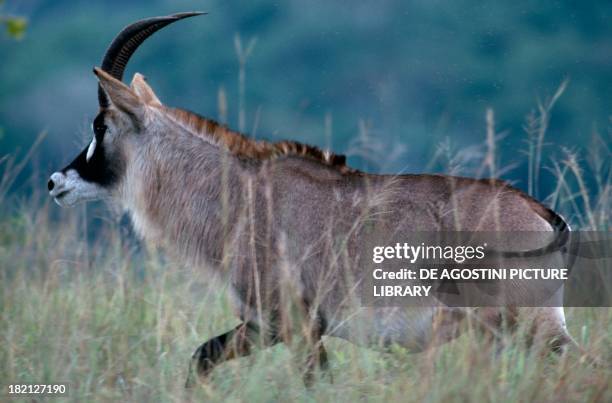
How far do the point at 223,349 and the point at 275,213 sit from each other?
823mm

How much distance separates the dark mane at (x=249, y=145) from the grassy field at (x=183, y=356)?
812mm

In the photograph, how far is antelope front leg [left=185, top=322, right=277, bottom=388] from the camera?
224 inches

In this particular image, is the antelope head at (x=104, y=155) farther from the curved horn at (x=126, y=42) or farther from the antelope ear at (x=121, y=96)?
the curved horn at (x=126, y=42)

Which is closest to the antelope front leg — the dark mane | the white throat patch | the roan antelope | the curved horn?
the roan antelope

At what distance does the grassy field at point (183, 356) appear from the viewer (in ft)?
15.9

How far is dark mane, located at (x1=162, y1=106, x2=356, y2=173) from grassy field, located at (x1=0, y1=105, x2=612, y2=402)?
0.81 meters

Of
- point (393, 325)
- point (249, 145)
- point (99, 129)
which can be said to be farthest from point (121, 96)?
point (393, 325)

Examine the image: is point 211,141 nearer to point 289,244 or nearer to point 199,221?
point 199,221

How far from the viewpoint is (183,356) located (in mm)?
6336

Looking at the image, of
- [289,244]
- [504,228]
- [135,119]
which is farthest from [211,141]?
[504,228]

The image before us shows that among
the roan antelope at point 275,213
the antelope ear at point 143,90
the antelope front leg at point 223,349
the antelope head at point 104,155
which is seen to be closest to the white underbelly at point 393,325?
the roan antelope at point 275,213

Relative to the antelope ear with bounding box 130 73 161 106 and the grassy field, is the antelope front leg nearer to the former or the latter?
the grassy field

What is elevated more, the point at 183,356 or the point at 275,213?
the point at 275,213

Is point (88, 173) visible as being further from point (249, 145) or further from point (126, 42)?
point (249, 145)
